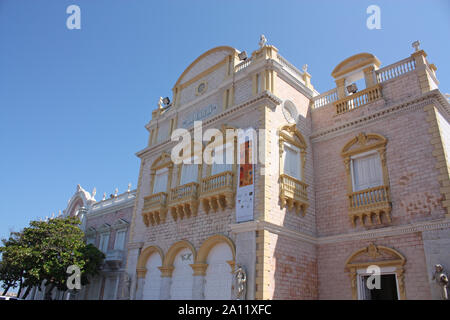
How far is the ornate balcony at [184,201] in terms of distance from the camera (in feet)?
54.4

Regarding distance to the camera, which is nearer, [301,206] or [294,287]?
[294,287]

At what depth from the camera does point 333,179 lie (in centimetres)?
1596

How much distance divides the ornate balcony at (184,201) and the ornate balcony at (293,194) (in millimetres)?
4243

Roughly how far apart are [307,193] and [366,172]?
263 cm

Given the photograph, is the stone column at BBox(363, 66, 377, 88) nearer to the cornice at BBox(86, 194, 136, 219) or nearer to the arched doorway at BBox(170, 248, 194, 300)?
the arched doorway at BBox(170, 248, 194, 300)

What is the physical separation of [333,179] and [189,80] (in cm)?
1027

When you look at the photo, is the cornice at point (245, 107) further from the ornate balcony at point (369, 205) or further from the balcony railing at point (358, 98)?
the ornate balcony at point (369, 205)

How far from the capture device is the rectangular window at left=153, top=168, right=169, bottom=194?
1956cm

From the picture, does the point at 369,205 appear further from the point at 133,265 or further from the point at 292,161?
the point at 133,265

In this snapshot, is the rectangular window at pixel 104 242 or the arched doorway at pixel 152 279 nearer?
the arched doorway at pixel 152 279

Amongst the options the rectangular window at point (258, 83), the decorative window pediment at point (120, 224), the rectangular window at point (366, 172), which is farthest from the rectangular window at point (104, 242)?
the rectangular window at point (366, 172)
